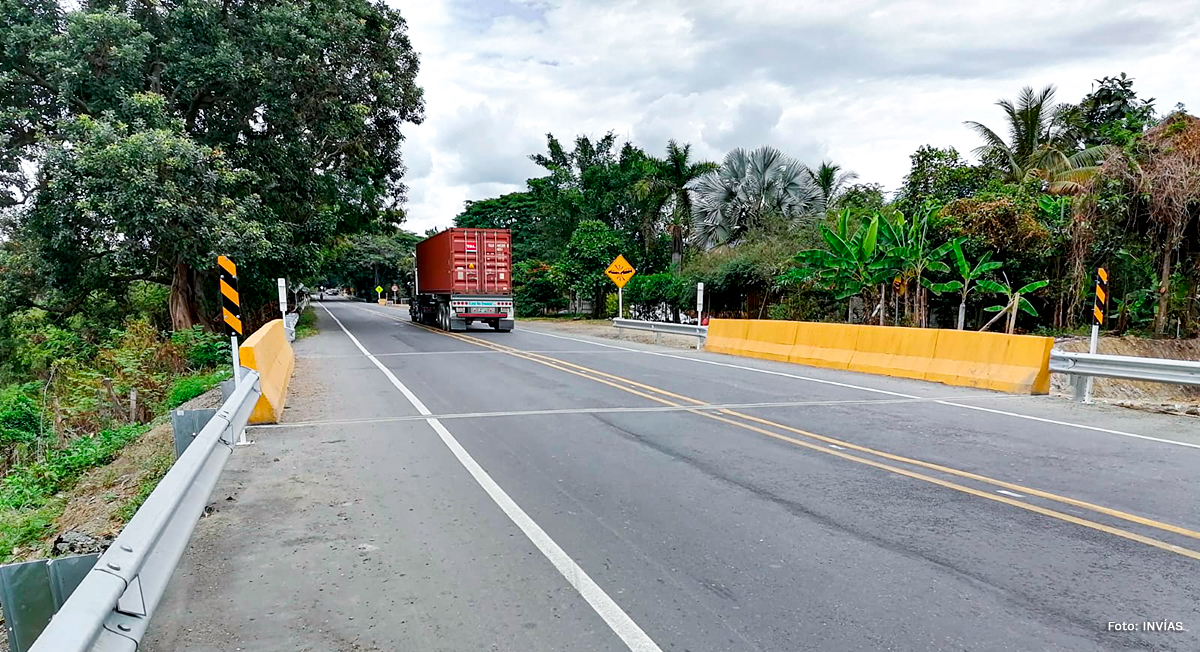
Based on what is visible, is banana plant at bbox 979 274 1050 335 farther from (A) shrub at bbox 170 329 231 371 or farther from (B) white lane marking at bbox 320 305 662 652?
(A) shrub at bbox 170 329 231 371

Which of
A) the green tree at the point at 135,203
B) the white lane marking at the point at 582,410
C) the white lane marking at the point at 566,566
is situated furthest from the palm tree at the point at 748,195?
the white lane marking at the point at 566,566

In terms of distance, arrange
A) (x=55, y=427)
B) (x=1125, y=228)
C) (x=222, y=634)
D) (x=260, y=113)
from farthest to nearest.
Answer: (x=260, y=113), (x=1125, y=228), (x=55, y=427), (x=222, y=634)

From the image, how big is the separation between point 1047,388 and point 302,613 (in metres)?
11.9

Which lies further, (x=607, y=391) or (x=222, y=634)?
(x=607, y=391)

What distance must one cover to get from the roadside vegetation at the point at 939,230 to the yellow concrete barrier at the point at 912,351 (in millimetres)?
3390

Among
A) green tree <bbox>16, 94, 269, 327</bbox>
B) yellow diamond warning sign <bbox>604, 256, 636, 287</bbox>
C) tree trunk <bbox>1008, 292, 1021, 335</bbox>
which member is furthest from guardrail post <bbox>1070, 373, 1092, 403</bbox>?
green tree <bbox>16, 94, 269, 327</bbox>

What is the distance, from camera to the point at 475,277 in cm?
2758

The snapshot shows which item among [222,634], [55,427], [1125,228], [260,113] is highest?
[260,113]

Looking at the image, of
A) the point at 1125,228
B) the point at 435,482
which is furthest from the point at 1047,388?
the point at 435,482

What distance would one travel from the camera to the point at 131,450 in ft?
29.1

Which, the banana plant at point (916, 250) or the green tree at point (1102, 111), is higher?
the green tree at point (1102, 111)

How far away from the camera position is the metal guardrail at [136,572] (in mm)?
2514

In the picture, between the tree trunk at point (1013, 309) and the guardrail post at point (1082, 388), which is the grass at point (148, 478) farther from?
the tree trunk at point (1013, 309)

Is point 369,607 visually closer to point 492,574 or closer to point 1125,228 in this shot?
point 492,574
